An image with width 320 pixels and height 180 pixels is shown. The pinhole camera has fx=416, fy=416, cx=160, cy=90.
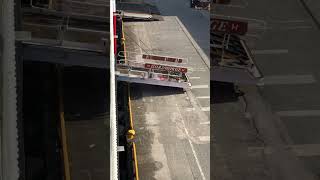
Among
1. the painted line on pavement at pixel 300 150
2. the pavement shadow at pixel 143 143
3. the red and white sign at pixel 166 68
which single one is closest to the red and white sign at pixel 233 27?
the red and white sign at pixel 166 68

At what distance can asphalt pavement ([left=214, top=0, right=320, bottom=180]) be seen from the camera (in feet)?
45.3

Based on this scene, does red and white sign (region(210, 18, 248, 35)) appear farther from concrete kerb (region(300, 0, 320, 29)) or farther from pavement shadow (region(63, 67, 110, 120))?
concrete kerb (region(300, 0, 320, 29))

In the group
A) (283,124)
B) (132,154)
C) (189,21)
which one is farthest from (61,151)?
(189,21)

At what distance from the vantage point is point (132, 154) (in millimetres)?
12914

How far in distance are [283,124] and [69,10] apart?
10.4 meters

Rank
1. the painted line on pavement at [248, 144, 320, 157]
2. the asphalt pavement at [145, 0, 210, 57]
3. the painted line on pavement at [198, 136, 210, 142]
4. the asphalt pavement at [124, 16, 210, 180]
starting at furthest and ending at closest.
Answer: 1. the asphalt pavement at [145, 0, 210, 57]
2. the painted line on pavement at [198, 136, 210, 142]
3. the painted line on pavement at [248, 144, 320, 157]
4. the asphalt pavement at [124, 16, 210, 180]

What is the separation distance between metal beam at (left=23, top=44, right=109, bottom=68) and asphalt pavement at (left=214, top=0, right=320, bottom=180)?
239 inches

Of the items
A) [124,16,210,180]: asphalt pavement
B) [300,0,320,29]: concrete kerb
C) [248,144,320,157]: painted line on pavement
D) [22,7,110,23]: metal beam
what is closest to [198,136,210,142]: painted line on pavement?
[124,16,210,180]: asphalt pavement

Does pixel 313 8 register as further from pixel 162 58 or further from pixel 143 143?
pixel 143 143

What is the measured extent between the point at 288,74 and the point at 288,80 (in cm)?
47

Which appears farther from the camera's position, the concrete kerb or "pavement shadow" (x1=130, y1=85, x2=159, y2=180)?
the concrete kerb

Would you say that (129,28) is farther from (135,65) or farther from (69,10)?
(135,65)

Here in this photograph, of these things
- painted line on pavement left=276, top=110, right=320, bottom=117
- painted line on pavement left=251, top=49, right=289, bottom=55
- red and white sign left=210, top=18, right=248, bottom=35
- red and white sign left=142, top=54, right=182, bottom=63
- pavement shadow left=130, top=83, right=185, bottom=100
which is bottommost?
painted line on pavement left=276, top=110, right=320, bottom=117

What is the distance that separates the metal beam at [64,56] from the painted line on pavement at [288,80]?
21.9ft
